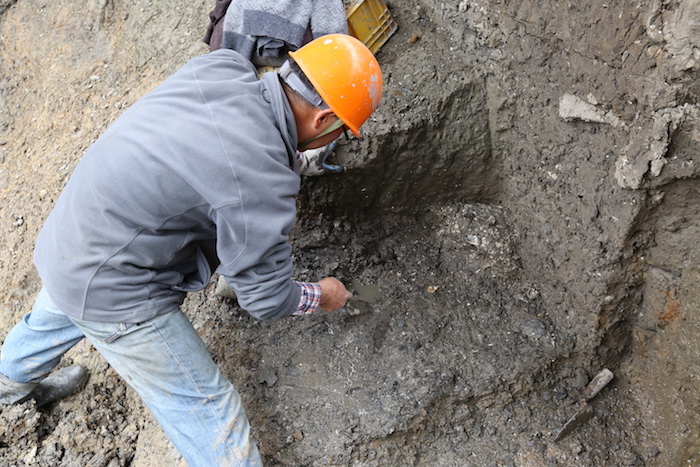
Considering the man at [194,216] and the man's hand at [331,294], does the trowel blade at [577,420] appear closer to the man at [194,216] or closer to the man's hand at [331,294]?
the man's hand at [331,294]

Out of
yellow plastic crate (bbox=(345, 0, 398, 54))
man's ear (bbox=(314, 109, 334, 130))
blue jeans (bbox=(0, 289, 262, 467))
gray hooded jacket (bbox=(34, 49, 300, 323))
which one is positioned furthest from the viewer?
yellow plastic crate (bbox=(345, 0, 398, 54))

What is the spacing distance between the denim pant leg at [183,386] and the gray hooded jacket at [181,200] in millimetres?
94

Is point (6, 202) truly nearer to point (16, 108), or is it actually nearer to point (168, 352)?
point (16, 108)

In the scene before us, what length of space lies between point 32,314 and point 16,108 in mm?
2324

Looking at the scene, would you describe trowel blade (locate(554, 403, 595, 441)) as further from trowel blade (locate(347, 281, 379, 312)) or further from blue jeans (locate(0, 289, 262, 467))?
blue jeans (locate(0, 289, 262, 467))

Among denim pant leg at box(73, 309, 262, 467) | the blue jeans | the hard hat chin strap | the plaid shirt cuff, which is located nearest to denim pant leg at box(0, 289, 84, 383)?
the blue jeans

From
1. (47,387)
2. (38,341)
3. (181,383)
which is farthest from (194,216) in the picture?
(47,387)

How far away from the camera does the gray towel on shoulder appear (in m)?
2.50

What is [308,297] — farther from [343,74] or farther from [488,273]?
[488,273]

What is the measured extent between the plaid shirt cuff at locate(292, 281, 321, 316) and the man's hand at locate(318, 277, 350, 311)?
52mm

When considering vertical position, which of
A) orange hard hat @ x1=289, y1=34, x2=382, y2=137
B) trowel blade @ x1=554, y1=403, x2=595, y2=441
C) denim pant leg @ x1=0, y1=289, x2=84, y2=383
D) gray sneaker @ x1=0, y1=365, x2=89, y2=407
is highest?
orange hard hat @ x1=289, y1=34, x2=382, y2=137

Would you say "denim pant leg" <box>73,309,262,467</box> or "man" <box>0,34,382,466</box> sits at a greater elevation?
"man" <box>0,34,382,466</box>

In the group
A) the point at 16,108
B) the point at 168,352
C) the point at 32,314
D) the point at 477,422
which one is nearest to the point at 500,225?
the point at 477,422

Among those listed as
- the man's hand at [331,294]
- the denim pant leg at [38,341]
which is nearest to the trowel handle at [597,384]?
the man's hand at [331,294]
